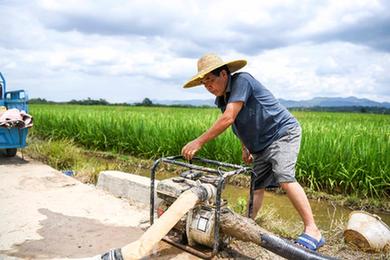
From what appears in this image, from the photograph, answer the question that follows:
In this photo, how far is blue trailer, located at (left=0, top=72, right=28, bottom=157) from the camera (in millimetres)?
5426

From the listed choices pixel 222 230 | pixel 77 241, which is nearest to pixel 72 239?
pixel 77 241

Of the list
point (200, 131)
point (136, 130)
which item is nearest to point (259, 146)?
point (200, 131)

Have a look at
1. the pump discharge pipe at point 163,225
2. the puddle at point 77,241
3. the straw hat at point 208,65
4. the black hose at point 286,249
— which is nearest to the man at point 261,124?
the straw hat at point 208,65

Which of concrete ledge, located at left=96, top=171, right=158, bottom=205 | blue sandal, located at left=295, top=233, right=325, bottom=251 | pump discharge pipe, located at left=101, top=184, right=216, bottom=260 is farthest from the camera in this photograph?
concrete ledge, located at left=96, top=171, right=158, bottom=205

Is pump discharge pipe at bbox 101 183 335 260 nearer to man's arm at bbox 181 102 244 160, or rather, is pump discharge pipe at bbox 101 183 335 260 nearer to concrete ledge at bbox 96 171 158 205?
man's arm at bbox 181 102 244 160

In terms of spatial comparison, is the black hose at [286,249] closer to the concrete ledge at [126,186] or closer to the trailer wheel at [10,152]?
the concrete ledge at [126,186]

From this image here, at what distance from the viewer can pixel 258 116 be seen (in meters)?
2.74

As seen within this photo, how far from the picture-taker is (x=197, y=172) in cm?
281

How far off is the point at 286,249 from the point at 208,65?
1.28 metres

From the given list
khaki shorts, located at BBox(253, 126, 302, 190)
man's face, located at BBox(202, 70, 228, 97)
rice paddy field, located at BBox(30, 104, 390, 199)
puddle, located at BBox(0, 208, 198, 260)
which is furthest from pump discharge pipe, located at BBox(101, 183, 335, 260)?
rice paddy field, located at BBox(30, 104, 390, 199)

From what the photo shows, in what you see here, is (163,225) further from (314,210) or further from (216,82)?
(314,210)

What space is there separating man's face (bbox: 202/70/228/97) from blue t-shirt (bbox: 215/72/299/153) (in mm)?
39

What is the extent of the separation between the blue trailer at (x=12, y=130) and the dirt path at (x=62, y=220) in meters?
0.89

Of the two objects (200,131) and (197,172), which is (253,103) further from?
(200,131)
